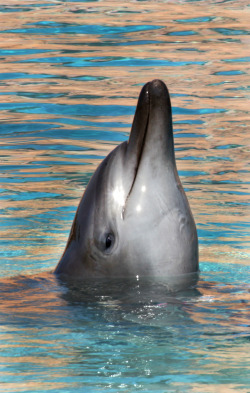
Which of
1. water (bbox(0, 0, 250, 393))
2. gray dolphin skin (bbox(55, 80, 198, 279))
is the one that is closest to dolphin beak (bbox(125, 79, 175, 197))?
gray dolphin skin (bbox(55, 80, 198, 279))

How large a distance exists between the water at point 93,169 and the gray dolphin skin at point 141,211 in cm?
16

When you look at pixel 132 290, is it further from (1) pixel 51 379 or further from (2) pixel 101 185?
(1) pixel 51 379

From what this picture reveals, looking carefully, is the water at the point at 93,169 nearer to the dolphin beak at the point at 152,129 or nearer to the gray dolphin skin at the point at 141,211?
the gray dolphin skin at the point at 141,211

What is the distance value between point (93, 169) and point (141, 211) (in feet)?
16.5

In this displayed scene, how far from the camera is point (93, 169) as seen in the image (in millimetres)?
10320

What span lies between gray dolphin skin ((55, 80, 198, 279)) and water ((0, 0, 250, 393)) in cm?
16

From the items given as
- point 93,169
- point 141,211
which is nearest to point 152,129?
point 141,211

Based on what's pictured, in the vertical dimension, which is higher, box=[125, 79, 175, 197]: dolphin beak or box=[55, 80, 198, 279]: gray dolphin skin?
box=[125, 79, 175, 197]: dolphin beak

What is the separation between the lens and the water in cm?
425

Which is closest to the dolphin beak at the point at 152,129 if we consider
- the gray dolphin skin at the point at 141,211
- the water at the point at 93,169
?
the gray dolphin skin at the point at 141,211

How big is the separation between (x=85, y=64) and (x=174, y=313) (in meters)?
11.9

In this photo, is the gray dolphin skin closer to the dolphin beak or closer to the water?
the dolphin beak

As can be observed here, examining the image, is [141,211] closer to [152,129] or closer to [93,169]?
[152,129]

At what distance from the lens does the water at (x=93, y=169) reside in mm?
4250
